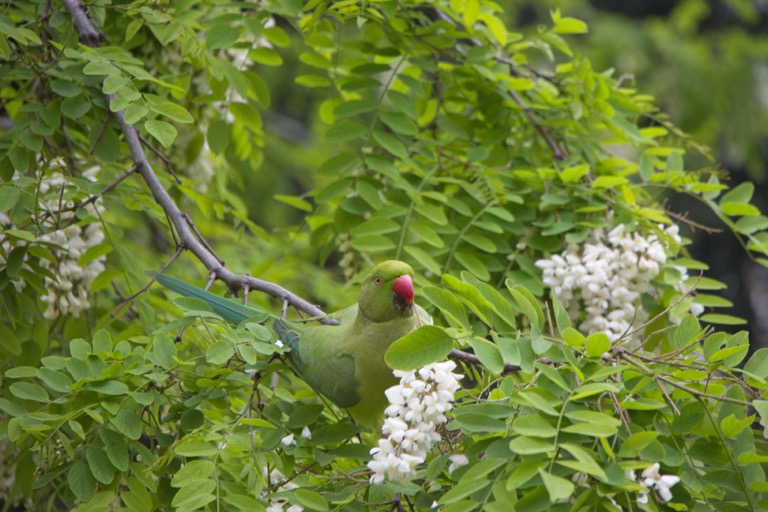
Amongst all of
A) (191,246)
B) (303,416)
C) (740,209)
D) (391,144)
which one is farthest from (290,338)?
(740,209)

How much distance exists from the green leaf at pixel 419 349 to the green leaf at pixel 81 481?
2.18 ft

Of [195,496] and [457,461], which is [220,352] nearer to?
[195,496]

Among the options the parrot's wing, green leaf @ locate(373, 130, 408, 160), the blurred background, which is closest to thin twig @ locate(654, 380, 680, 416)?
the parrot's wing

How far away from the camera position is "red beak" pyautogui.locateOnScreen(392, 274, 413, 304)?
67.3 inches

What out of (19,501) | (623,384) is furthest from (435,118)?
(19,501)

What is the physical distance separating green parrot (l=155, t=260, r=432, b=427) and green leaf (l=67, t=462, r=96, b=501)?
0.46 meters

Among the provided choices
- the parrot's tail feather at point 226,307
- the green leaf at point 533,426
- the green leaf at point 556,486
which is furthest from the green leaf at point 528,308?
the parrot's tail feather at point 226,307

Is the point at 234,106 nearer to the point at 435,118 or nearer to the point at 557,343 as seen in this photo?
the point at 435,118

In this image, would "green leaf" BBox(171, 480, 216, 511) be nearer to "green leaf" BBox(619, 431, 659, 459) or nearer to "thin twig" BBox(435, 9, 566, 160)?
"green leaf" BBox(619, 431, 659, 459)

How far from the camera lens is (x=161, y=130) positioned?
1.86 meters

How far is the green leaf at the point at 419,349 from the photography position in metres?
1.35

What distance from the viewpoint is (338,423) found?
1.67 meters

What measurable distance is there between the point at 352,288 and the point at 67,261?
73cm

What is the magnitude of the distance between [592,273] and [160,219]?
3.62ft
